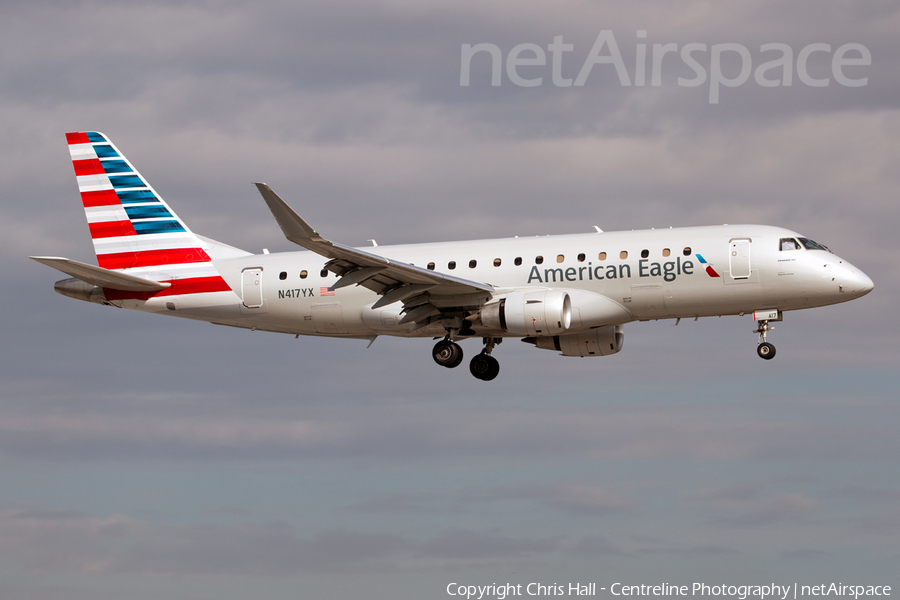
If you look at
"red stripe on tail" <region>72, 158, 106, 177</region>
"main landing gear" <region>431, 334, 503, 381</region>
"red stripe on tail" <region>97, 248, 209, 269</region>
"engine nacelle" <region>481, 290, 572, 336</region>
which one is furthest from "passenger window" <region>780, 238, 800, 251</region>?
Result: "red stripe on tail" <region>72, 158, 106, 177</region>

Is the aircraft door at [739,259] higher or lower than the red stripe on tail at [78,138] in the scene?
lower

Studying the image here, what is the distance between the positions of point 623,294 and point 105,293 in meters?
20.9

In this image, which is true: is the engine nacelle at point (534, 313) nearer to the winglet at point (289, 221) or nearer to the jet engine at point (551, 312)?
the jet engine at point (551, 312)

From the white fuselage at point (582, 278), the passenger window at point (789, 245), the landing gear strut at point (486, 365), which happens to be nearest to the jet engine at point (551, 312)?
the white fuselage at point (582, 278)

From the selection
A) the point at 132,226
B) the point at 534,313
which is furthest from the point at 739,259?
the point at 132,226

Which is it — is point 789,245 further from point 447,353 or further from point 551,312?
point 447,353

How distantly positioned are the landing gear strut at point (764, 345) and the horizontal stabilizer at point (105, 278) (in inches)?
914

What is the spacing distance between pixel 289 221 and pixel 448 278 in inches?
287

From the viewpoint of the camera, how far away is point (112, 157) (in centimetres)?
4638

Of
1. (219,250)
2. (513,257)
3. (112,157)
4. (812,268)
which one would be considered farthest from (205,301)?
(812,268)

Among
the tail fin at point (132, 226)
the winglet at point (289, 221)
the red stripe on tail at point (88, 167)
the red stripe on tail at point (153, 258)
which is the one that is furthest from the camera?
the red stripe on tail at point (88, 167)

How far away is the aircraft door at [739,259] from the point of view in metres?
36.7

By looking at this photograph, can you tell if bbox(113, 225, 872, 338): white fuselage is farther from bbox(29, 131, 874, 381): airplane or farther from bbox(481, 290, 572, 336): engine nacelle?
bbox(481, 290, 572, 336): engine nacelle

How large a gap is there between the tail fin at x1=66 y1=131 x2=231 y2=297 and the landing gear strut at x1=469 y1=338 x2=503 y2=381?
10.5 metres
